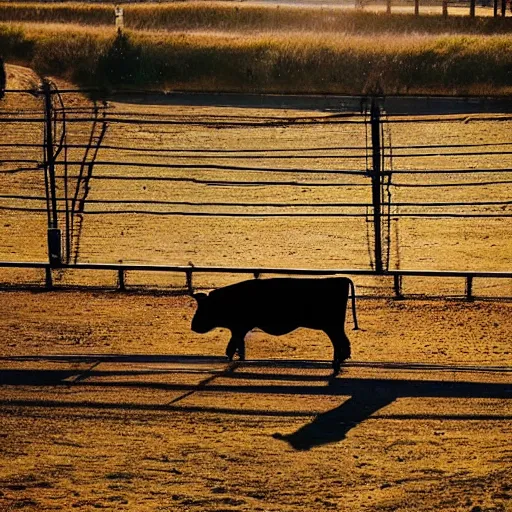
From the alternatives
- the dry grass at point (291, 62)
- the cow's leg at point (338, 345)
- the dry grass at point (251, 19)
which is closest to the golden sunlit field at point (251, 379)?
the cow's leg at point (338, 345)

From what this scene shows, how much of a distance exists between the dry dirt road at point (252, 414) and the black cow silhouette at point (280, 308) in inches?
9.6

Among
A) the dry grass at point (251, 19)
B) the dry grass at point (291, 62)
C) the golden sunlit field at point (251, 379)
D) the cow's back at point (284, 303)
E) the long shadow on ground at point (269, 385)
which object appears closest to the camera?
the golden sunlit field at point (251, 379)

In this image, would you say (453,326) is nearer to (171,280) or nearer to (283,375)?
(283,375)

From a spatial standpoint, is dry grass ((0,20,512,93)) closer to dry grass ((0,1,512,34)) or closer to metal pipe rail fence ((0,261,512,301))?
dry grass ((0,1,512,34))

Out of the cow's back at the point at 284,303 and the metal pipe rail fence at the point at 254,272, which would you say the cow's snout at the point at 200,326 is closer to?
the cow's back at the point at 284,303

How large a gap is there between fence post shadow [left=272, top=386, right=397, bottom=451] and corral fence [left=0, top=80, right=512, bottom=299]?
106 inches

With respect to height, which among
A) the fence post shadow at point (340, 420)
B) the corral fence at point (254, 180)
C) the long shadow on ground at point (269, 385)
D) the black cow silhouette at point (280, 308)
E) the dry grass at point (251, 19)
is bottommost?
the fence post shadow at point (340, 420)

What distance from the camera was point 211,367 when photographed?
10000mm

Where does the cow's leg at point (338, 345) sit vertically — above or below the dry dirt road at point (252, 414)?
above

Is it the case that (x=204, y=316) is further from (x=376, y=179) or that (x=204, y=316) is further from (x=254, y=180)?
(x=254, y=180)

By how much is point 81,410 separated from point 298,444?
5.48 feet

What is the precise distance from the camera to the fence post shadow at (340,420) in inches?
329

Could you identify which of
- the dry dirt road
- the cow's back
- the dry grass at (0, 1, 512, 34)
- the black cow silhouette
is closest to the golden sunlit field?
the dry dirt road

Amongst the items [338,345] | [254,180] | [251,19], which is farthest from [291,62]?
[338,345]
